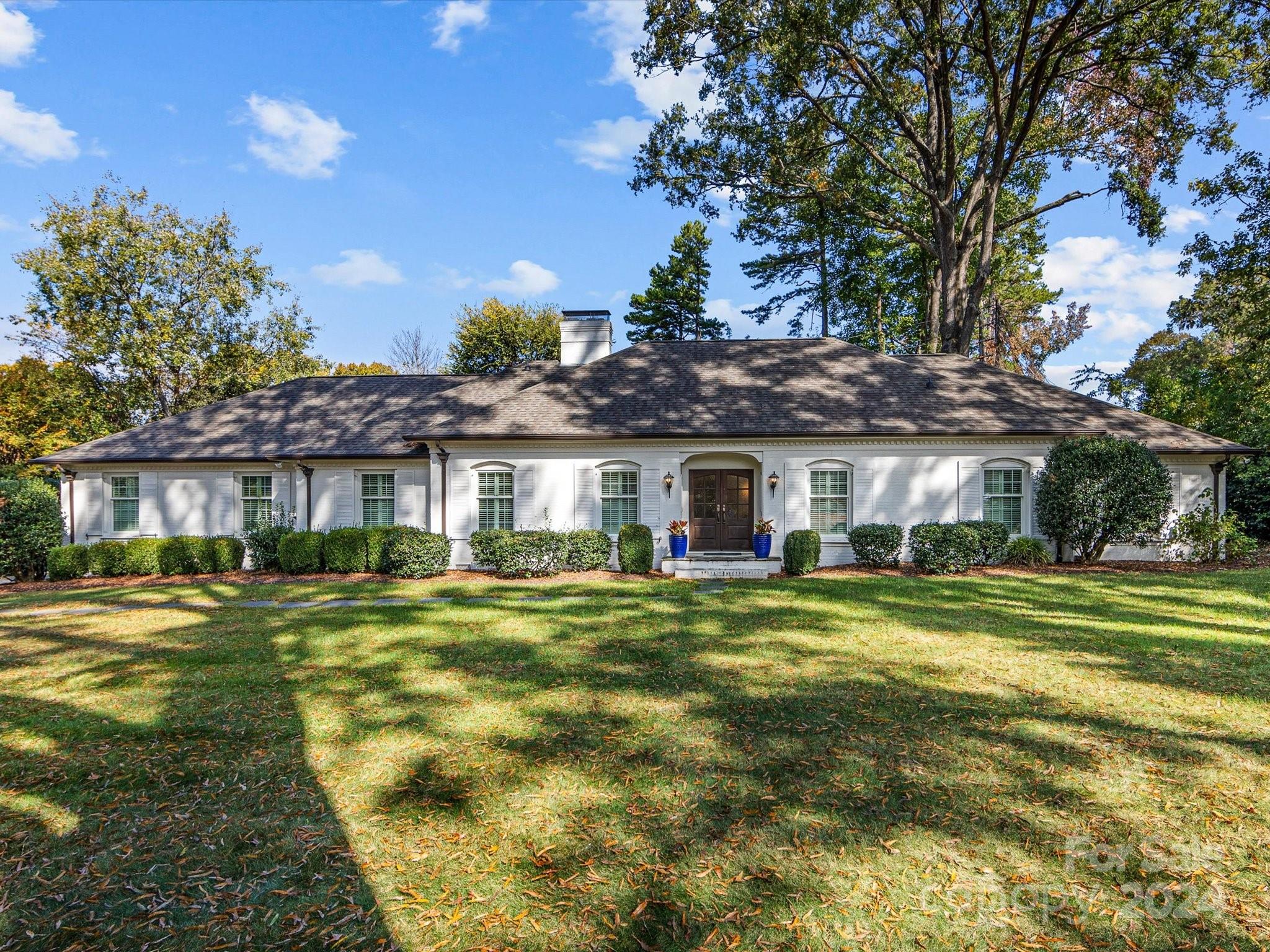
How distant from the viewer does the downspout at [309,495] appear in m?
15.2

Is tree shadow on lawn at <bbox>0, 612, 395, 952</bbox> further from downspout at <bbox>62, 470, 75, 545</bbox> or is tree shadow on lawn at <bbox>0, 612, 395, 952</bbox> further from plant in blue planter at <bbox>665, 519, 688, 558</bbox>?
downspout at <bbox>62, 470, 75, 545</bbox>

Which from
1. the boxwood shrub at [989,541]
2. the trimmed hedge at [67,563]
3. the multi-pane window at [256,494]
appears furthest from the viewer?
the multi-pane window at [256,494]

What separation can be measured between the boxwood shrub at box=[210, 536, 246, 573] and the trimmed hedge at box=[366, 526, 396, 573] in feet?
12.4

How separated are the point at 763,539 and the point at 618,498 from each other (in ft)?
11.8

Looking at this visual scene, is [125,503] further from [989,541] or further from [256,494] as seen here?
[989,541]

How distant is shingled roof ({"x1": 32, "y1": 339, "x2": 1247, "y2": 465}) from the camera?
538 inches

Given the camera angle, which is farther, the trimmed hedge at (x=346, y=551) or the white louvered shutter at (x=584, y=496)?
the white louvered shutter at (x=584, y=496)

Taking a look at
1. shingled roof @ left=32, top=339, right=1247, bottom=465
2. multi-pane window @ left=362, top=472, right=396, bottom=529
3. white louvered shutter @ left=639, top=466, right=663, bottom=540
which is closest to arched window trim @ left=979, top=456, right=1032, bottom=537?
shingled roof @ left=32, top=339, right=1247, bottom=465

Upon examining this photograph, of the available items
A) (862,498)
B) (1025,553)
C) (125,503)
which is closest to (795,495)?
(862,498)

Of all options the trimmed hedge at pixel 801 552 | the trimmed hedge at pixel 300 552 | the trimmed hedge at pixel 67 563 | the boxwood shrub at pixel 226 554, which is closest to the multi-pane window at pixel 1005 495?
the trimmed hedge at pixel 801 552

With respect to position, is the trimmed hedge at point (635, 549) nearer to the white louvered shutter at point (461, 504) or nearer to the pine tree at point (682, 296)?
the white louvered shutter at point (461, 504)

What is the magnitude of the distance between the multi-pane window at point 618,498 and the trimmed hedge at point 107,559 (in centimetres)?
1162

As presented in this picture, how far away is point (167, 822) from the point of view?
10.8 ft

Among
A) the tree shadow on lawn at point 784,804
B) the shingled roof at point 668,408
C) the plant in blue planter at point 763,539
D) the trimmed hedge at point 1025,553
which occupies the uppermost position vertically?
the shingled roof at point 668,408
